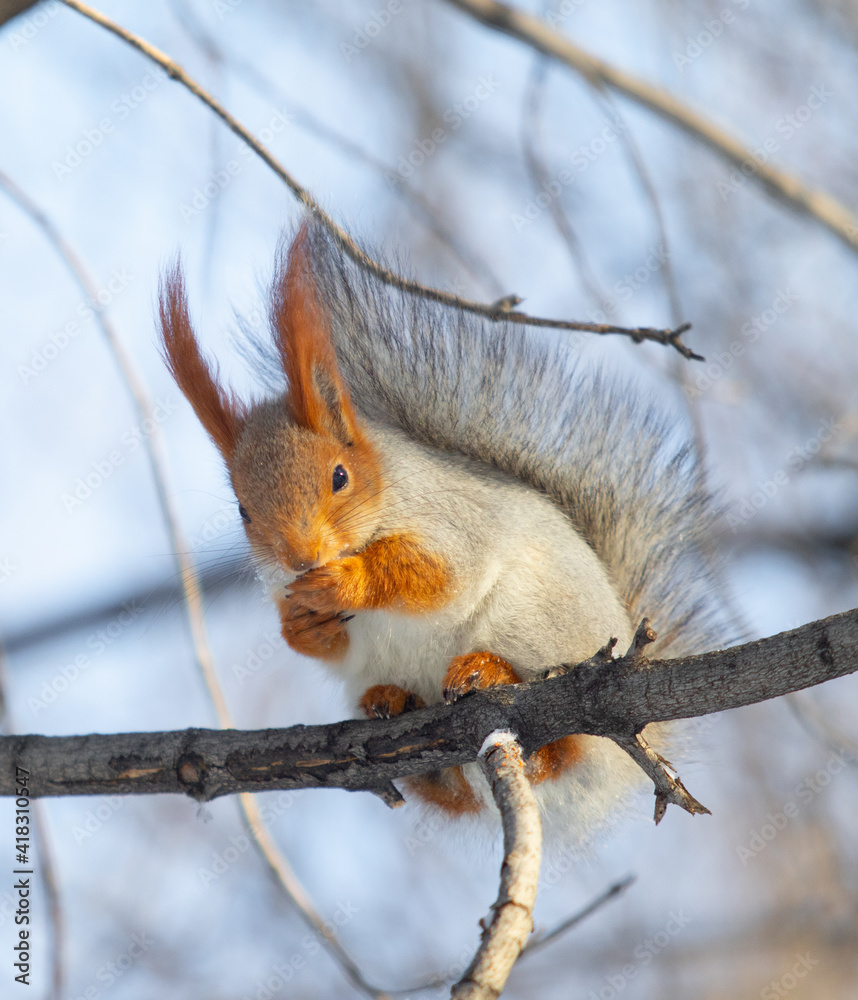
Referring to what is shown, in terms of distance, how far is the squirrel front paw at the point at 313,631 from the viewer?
6.52 ft

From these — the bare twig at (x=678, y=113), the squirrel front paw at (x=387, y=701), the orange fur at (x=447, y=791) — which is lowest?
the orange fur at (x=447, y=791)

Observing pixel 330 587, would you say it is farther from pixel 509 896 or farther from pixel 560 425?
pixel 509 896

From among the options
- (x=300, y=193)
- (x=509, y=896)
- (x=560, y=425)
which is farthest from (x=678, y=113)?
(x=509, y=896)

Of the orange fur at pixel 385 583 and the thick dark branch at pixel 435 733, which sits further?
the orange fur at pixel 385 583

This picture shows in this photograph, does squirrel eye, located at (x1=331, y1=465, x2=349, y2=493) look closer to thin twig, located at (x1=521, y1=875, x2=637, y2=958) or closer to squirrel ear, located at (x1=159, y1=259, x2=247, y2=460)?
squirrel ear, located at (x1=159, y1=259, x2=247, y2=460)

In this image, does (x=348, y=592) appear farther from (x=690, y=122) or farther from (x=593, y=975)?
(x=593, y=975)

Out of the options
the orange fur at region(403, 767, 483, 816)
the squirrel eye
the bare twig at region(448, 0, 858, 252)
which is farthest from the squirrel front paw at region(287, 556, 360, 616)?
the bare twig at region(448, 0, 858, 252)

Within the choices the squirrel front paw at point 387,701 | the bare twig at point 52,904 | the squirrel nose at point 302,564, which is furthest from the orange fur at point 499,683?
the bare twig at point 52,904

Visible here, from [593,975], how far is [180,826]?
6.91 feet

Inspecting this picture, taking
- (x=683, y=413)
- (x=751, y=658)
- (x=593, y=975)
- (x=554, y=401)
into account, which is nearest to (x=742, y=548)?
(x=683, y=413)

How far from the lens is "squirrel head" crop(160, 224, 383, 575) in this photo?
70.0 inches

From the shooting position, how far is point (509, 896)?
1001 millimetres

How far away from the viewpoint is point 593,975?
4.21m

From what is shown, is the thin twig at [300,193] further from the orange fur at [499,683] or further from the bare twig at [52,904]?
the bare twig at [52,904]
